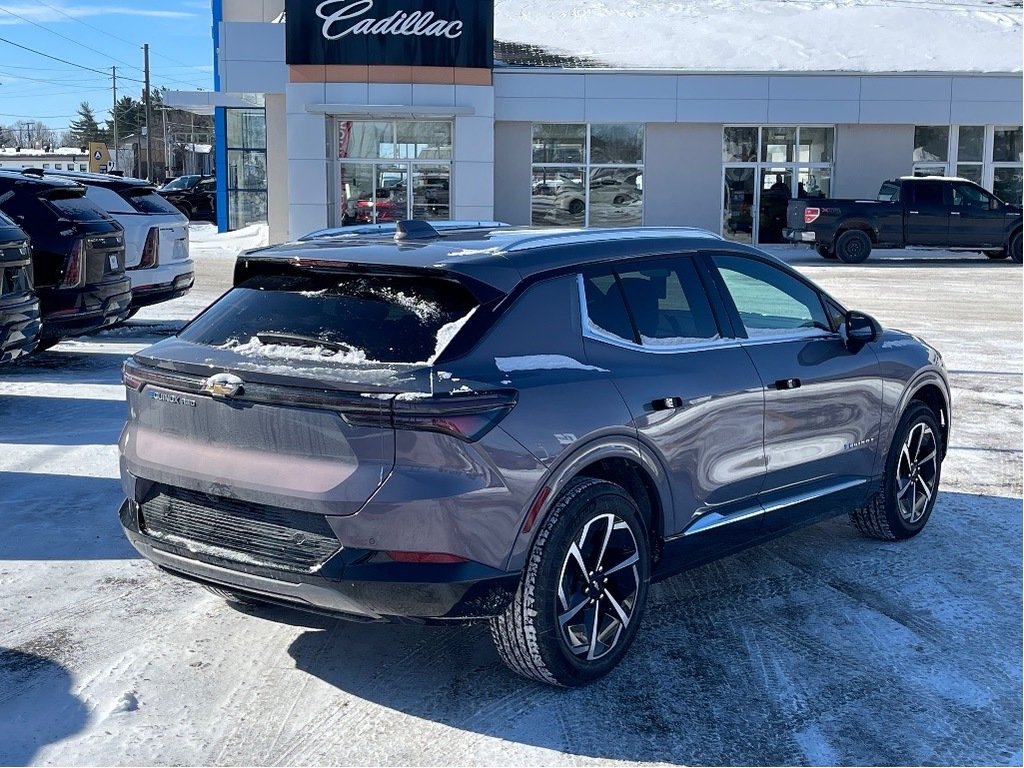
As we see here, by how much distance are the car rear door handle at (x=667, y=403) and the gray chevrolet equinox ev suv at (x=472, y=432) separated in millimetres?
10

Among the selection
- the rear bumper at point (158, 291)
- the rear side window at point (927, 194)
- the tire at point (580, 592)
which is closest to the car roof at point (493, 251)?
the tire at point (580, 592)

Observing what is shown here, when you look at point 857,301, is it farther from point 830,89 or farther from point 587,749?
point 587,749

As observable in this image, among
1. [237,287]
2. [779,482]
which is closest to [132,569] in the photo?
[237,287]

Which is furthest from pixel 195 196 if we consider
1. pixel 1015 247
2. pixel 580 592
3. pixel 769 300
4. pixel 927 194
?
pixel 580 592

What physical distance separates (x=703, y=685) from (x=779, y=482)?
1.27 meters

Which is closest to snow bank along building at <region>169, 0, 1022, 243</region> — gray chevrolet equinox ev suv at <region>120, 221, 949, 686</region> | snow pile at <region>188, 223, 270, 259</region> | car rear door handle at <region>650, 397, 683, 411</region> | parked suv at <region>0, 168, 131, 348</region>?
snow pile at <region>188, 223, 270, 259</region>

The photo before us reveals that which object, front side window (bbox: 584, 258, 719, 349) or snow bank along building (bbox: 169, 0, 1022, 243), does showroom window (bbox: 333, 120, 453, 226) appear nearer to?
snow bank along building (bbox: 169, 0, 1022, 243)

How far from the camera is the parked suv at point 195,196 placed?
44688mm

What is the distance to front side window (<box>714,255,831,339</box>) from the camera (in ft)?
17.8

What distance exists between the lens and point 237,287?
15.8 feet

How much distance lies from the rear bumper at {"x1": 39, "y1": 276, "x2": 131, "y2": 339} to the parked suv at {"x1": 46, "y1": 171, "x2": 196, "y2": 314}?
1.80m

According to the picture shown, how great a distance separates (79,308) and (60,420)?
1824mm

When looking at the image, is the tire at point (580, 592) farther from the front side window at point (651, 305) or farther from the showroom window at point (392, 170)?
the showroom window at point (392, 170)

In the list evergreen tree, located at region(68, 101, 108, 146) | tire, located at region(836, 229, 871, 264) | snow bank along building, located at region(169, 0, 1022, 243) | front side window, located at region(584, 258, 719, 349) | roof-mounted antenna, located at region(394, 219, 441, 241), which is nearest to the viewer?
front side window, located at region(584, 258, 719, 349)
